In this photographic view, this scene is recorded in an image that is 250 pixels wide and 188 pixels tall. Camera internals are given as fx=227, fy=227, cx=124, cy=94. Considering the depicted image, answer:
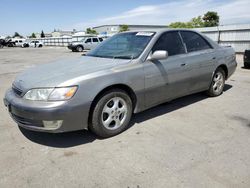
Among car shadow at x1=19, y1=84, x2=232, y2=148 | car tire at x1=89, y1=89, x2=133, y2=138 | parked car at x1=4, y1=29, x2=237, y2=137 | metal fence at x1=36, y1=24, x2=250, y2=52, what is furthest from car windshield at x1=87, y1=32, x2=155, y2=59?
metal fence at x1=36, y1=24, x2=250, y2=52

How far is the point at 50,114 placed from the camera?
9.23 feet

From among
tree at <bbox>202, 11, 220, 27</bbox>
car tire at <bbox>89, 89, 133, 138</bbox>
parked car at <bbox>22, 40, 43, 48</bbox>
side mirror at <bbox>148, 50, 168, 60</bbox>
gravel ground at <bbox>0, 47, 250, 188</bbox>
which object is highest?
tree at <bbox>202, 11, 220, 27</bbox>

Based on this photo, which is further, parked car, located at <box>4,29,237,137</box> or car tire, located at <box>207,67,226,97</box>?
car tire, located at <box>207,67,226,97</box>

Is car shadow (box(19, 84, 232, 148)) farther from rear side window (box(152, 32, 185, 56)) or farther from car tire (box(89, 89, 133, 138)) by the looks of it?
rear side window (box(152, 32, 185, 56))

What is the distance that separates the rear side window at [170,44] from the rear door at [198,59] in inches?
6.5

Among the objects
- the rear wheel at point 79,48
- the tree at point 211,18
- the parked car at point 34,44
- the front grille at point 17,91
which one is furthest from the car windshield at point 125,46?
the tree at point 211,18

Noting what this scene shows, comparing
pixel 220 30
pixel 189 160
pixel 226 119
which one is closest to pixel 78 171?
pixel 189 160

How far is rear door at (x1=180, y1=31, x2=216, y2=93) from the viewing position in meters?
4.39

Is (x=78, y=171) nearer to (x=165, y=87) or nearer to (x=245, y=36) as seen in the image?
(x=165, y=87)

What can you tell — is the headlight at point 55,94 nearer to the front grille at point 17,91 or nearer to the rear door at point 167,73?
the front grille at point 17,91

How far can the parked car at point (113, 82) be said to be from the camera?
2.90 meters

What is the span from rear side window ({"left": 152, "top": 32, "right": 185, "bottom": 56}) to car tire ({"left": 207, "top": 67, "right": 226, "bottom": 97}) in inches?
53.6

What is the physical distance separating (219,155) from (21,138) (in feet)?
9.26

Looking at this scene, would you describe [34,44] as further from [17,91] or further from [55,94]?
[55,94]
